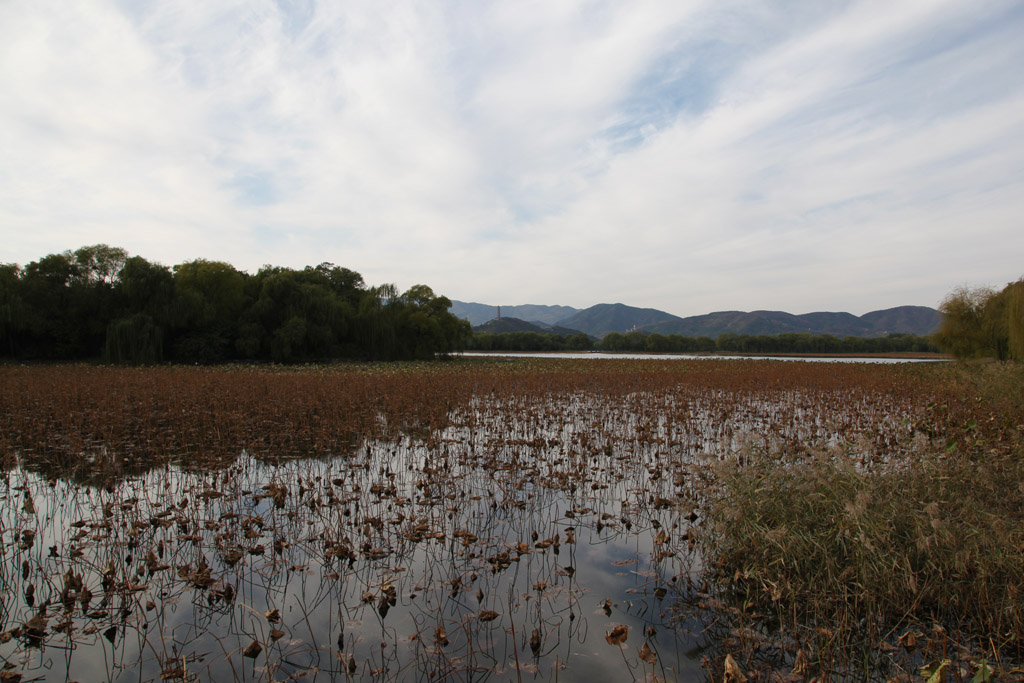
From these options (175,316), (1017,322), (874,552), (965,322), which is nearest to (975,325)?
(965,322)

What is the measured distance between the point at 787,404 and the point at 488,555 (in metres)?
13.7

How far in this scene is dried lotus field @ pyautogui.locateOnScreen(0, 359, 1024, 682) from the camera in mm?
3488

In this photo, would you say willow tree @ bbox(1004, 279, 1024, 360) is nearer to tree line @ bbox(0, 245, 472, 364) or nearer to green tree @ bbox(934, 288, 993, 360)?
green tree @ bbox(934, 288, 993, 360)

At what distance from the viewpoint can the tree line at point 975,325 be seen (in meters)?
35.7

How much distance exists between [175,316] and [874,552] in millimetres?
37477

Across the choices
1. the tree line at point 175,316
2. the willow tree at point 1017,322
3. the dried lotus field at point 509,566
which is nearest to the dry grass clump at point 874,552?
the dried lotus field at point 509,566

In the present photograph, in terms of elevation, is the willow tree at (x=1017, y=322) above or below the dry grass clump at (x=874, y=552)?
above

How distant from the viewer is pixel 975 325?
38.5 m

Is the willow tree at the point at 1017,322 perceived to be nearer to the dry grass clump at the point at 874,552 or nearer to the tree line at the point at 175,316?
the dry grass clump at the point at 874,552

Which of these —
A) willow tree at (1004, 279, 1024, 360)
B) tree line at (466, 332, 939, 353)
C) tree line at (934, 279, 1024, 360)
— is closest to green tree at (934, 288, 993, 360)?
tree line at (934, 279, 1024, 360)

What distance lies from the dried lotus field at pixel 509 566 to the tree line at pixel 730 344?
307ft

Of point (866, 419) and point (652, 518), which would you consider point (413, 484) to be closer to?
point (652, 518)

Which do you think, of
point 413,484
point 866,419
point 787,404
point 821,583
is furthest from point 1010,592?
point 787,404

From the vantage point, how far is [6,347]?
104 ft
